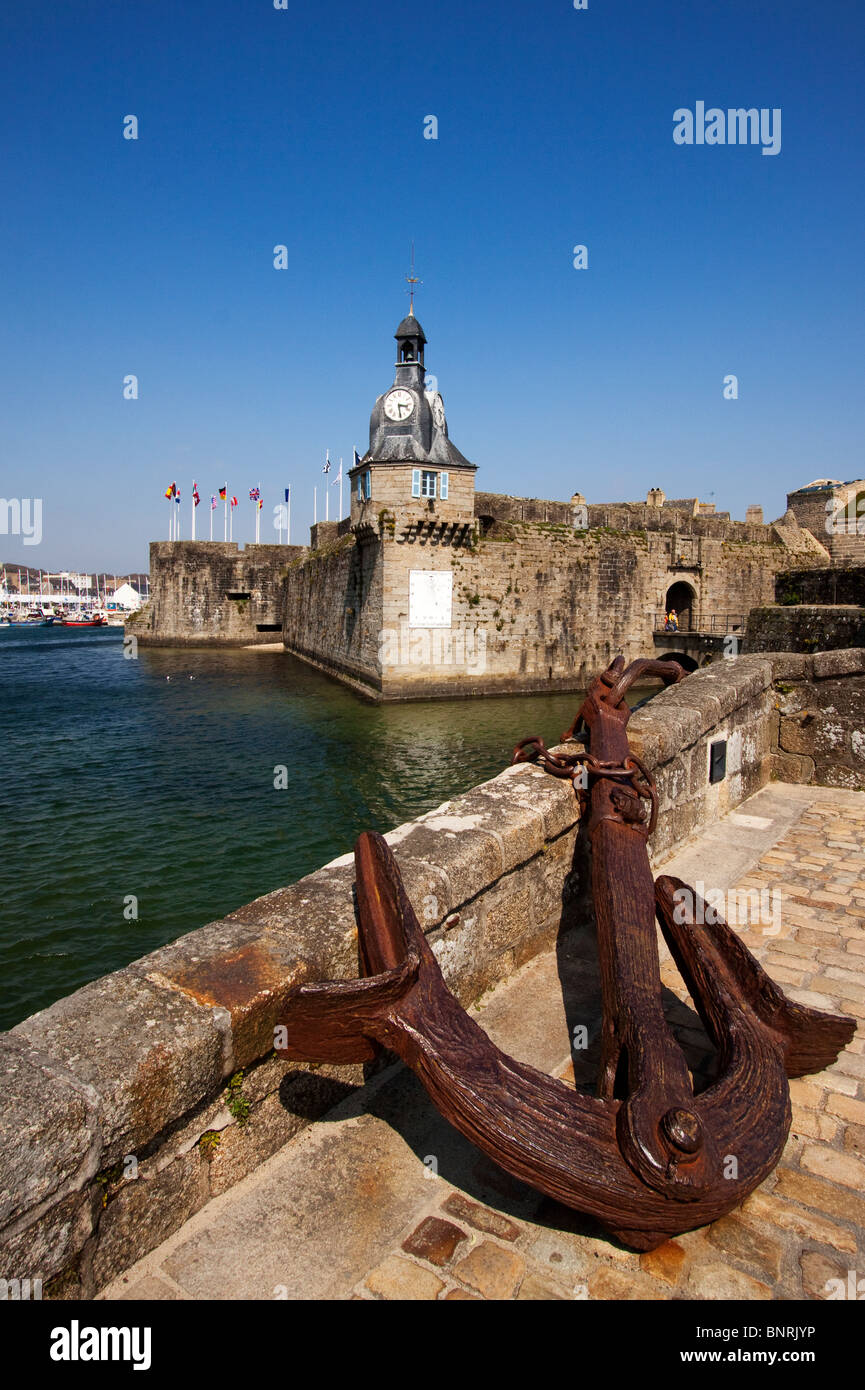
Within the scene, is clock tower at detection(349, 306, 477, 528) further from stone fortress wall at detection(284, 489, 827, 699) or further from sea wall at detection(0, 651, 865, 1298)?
sea wall at detection(0, 651, 865, 1298)

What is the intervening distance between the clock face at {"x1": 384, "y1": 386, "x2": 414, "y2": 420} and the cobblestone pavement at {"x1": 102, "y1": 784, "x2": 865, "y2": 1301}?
25.8m

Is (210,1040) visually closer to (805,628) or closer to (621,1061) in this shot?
(621,1061)

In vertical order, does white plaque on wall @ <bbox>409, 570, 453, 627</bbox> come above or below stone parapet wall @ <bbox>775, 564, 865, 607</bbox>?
above

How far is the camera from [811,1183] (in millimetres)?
2221

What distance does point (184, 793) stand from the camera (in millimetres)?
13945

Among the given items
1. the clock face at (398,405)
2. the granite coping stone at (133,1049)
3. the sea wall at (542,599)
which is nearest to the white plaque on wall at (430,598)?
the sea wall at (542,599)

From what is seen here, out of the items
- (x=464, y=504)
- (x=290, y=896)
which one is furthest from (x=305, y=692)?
(x=290, y=896)

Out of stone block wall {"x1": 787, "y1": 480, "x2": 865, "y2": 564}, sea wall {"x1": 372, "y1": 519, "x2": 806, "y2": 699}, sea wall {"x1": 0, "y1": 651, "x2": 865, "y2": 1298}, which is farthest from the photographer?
stone block wall {"x1": 787, "y1": 480, "x2": 865, "y2": 564}

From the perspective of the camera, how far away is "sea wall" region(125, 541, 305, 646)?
1773 inches

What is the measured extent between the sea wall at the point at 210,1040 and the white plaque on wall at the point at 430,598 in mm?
20388

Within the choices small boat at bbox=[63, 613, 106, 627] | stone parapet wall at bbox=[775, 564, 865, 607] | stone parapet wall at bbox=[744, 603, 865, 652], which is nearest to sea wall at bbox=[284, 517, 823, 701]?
stone parapet wall at bbox=[775, 564, 865, 607]

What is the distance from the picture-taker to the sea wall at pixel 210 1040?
5.25ft

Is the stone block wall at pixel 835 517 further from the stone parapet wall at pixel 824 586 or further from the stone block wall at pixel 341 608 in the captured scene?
the stone parapet wall at pixel 824 586
